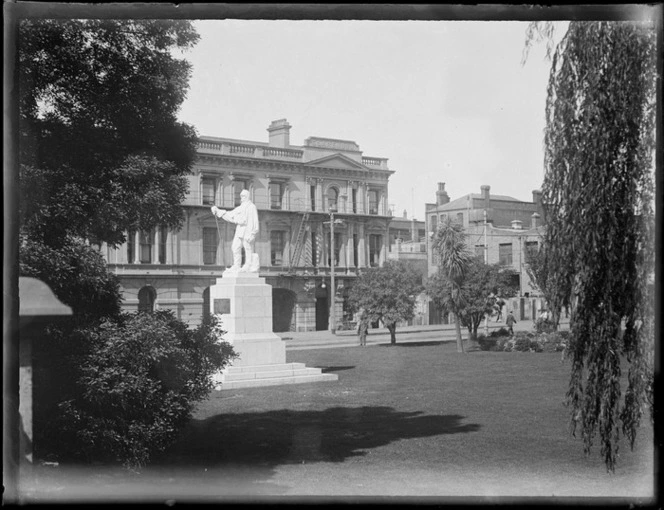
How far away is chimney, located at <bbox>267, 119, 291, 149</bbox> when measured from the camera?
34.8 feet

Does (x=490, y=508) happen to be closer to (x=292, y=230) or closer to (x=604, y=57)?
(x=604, y=57)

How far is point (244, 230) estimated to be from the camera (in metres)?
14.8

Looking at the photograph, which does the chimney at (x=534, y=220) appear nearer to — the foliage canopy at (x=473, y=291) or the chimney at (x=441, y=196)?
the chimney at (x=441, y=196)

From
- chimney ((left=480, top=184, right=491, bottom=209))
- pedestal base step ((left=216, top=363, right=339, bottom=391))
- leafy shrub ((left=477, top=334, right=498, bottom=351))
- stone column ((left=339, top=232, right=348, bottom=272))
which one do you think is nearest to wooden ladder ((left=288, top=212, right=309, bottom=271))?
stone column ((left=339, top=232, right=348, bottom=272))

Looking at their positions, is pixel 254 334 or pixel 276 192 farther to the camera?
pixel 254 334

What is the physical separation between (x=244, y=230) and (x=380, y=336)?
12134 millimetres

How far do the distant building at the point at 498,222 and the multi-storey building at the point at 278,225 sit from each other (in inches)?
39.3

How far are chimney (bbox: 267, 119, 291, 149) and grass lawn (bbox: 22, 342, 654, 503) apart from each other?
13.3ft

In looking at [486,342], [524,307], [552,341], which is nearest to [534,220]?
[552,341]

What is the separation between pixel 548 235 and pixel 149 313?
4713 mm

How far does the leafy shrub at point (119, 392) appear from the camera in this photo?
29.3 ft

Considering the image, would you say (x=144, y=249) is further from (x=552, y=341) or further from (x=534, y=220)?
(x=552, y=341)

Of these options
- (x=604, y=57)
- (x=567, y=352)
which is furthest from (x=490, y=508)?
(x=604, y=57)

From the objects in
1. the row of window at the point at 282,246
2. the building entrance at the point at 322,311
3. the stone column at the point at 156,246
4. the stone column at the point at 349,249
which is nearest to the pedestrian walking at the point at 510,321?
the row of window at the point at 282,246
